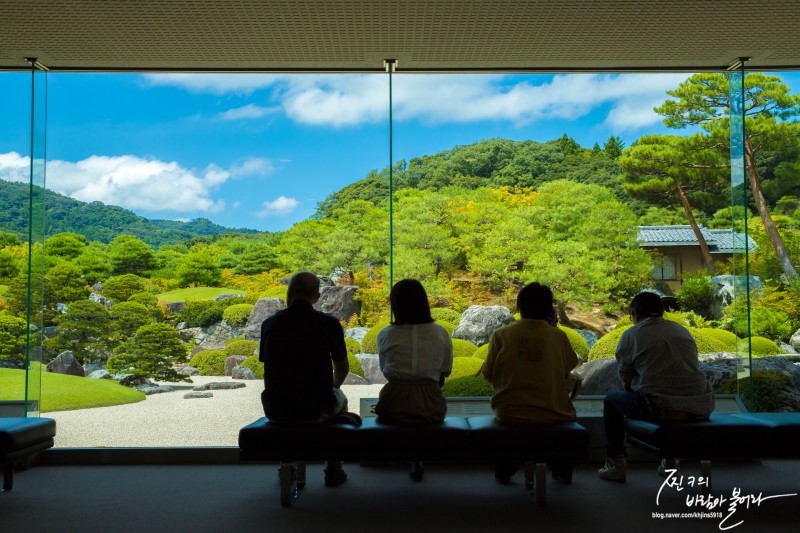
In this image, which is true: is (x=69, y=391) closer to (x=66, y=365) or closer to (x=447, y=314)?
(x=66, y=365)

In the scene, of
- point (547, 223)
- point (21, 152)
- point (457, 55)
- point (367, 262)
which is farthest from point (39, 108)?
point (547, 223)

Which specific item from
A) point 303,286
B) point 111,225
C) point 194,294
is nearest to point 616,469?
point 303,286

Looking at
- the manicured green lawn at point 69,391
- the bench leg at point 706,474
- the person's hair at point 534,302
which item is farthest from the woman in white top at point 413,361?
the manicured green lawn at point 69,391

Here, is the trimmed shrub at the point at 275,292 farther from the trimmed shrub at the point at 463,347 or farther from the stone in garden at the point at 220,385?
the trimmed shrub at the point at 463,347

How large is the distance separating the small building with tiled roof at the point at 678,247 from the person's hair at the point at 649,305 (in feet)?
5.46

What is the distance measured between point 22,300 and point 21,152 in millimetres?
1119

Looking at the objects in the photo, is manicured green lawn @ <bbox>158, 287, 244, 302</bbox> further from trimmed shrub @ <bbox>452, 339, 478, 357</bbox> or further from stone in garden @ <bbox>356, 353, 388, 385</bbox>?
trimmed shrub @ <bbox>452, 339, 478, 357</bbox>

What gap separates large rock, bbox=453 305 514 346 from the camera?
5461 mm

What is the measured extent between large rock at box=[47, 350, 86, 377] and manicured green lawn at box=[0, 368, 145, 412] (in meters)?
0.04

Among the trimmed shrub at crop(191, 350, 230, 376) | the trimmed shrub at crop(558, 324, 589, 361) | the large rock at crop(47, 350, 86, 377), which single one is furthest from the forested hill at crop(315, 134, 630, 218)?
the large rock at crop(47, 350, 86, 377)

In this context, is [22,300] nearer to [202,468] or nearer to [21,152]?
[21,152]

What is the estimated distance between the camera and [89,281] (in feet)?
18.7

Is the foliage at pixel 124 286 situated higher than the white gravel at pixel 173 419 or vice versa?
the foliage at pixel 124 286

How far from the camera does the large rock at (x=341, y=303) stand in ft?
18.0
